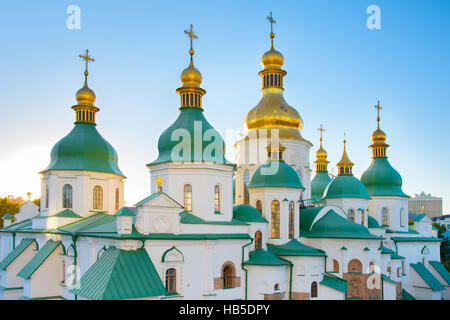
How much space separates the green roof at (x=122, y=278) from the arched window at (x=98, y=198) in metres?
9.01

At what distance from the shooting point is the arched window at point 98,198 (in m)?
26.7

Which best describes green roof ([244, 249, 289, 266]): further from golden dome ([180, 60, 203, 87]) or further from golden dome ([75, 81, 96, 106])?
golden dome ([75, 81, 96, 106])

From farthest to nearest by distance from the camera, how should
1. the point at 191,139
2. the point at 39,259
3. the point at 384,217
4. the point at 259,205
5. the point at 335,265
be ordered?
1. the point at 384,217
2. the point at 335,265
3. the point at 259,205
4. the point at 39,259
5. the point at 191,139

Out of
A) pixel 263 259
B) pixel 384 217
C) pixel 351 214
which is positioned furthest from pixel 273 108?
pixel 384 217

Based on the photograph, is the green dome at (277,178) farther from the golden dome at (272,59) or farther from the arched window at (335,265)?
the golden dome at (272,59)

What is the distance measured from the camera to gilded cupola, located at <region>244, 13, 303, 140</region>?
3088cm

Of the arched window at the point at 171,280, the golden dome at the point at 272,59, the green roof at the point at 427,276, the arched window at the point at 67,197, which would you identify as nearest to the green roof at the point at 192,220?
the arched window at the point at 171,280

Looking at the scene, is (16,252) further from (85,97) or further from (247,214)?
(247,214)

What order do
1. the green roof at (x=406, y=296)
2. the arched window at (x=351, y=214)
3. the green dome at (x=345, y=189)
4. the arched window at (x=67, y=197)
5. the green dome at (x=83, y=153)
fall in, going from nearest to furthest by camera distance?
the arched window at (x=67, y=197) → the green dome at (x=83, y=153) → the arched window at (x=351, y=214) → the green dome at (x=345, y=189) → the green roof at (x=406, y=296)

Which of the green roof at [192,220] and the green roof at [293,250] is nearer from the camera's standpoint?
the green roof at [192,220]

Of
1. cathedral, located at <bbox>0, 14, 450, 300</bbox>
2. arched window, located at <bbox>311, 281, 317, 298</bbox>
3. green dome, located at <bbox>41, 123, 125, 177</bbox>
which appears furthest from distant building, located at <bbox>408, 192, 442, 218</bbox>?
green dome, located at <bbox>41, 123, 125, 177</bbox>

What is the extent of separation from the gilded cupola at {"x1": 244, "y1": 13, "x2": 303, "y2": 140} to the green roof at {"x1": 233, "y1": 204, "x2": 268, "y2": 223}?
814 centimetres

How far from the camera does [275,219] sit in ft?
82.2

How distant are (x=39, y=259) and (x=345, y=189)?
21.2m
